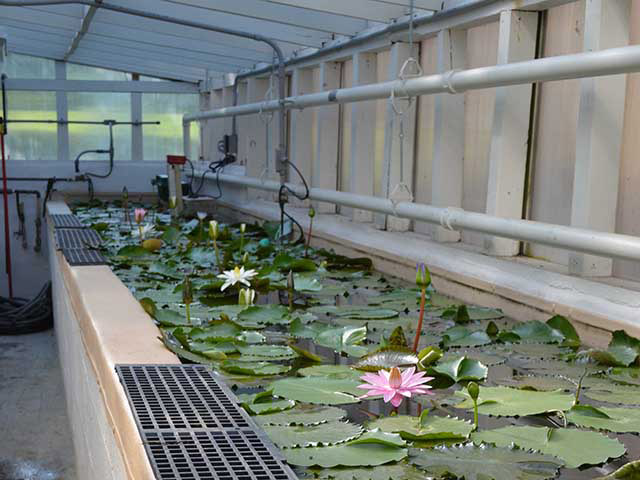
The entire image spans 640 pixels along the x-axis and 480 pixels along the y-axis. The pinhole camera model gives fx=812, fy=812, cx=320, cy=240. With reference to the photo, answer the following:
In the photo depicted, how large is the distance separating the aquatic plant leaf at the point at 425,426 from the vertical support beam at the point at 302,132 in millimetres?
5103

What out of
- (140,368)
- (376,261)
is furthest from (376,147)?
(140,368)

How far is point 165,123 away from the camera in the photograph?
37.0 feet

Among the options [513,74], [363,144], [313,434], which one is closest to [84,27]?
[363,144]

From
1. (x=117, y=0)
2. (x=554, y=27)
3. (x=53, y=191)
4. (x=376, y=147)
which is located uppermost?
(x=117, y=0)

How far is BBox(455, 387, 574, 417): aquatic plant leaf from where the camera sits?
2.04 m

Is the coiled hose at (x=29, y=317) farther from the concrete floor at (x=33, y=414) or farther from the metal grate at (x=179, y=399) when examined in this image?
the metal grate at (x=179, y=399)

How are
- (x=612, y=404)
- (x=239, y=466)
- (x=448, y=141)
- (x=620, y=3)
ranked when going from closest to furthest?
1. (x=239, y=466)
2. (x=612, y=404)
3. (x=620, y=3)
4. (x=448, y=141)

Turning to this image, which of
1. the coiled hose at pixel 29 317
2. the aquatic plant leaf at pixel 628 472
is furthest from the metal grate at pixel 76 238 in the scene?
the aquatic plant leaf at pixel 628 472

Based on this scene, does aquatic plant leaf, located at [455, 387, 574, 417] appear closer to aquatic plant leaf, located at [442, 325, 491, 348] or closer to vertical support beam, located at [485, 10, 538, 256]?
aquatic plant leaf, located at [442, 325, 491, 348]

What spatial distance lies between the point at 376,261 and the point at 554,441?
2.93m

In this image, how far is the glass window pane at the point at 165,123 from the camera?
11.2 m

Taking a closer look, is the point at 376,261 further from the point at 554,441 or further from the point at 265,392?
the point at 554,441

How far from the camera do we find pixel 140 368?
2.30 meters

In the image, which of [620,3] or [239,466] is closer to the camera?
[239,466]
